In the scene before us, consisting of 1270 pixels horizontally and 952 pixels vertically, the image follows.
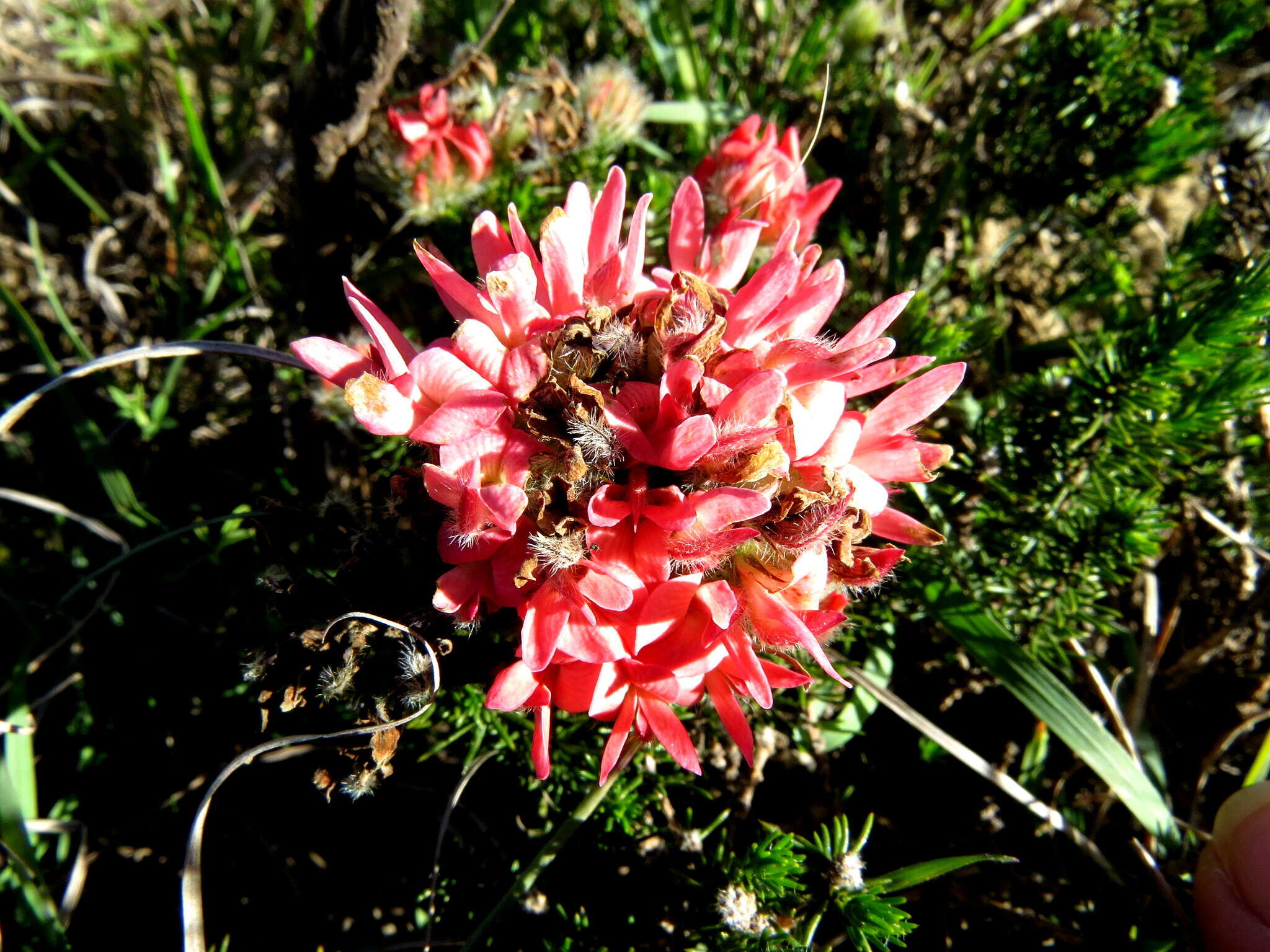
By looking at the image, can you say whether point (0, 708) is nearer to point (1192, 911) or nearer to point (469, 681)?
point (469, 681)

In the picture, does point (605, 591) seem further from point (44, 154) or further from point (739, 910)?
point (44, 154)

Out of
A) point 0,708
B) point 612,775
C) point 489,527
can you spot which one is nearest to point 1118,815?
point 612,775

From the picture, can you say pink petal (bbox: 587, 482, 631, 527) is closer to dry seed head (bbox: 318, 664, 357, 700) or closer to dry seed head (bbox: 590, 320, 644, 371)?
dry seed head (bbox: 590, 320, 644, 371)

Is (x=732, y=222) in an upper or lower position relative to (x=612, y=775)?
upper

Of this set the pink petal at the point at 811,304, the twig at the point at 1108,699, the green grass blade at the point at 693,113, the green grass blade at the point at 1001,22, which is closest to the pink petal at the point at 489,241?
the pink petal at the point at 811,304

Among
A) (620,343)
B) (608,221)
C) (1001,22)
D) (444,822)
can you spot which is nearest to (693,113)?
(1001,22)

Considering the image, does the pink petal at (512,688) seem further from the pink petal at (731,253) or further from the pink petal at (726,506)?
the pink petal at (731,253)
